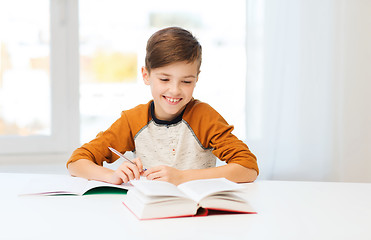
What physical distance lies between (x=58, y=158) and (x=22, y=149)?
7.5 inches

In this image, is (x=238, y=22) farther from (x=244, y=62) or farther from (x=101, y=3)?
(x=101, y=3)

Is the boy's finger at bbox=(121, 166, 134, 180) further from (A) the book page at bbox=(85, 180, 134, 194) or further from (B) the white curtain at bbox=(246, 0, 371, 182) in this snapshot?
(B) the white curtain at bbox=(246, 0, 371, 182)

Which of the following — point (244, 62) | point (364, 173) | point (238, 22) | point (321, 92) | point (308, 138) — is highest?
point (238, 22)

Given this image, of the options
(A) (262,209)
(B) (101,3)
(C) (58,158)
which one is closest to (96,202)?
(A) (262,209)

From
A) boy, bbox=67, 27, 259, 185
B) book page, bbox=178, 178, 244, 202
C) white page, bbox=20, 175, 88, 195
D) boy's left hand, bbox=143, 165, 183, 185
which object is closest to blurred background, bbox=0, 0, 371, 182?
boy, bbox=67, 27, 259, 185

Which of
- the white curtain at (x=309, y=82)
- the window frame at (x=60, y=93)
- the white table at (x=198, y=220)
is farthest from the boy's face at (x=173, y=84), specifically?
the window frame at (x=60, y=93)

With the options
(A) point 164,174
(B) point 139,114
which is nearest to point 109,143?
(B) point 139,114

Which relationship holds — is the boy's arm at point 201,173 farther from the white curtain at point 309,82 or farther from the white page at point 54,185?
the white curtain at point 309,82

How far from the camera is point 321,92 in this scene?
2.33 meters

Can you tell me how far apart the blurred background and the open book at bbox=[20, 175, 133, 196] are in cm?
108

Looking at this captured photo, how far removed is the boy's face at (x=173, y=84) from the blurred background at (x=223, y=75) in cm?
90

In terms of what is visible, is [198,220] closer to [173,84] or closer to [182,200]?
[182,200]

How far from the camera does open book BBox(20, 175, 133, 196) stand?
1.19 metres

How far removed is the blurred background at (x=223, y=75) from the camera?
232 centimetres
